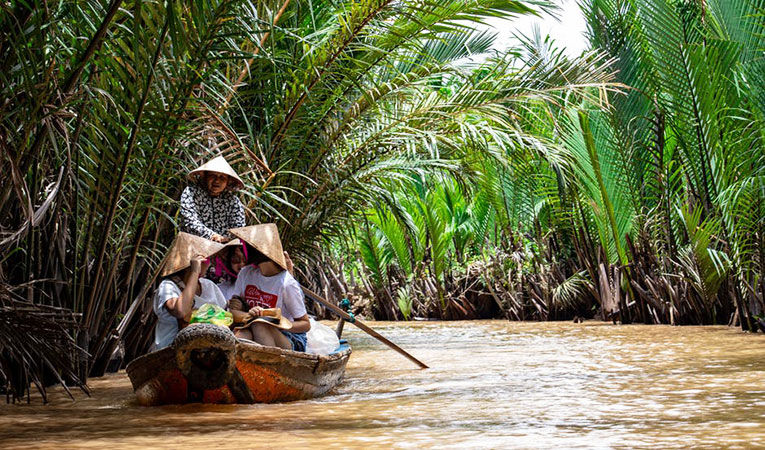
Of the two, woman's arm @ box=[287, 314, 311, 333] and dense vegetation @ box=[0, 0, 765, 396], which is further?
woman's arm @ box=[287, 314, 311, 333]

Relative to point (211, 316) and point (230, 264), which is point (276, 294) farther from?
point (211, 316)

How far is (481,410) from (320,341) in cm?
187

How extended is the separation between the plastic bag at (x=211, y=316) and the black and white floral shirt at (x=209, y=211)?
0.96 m

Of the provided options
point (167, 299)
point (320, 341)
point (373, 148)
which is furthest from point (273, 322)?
point (373, 148)

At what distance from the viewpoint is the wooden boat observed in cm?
450

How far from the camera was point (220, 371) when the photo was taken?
464 centimetres

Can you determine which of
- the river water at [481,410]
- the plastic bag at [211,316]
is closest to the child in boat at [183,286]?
the plastic bag at [211,316]

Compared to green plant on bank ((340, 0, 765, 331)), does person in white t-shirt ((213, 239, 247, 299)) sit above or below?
below

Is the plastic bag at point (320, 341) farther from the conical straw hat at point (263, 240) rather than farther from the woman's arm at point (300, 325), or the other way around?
the conical straw hat at point (263, 240)

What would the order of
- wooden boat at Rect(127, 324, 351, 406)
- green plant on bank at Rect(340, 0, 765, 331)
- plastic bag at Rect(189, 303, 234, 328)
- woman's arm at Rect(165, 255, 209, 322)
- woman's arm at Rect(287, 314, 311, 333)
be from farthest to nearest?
green plant on bank at Rect(340, 0, 765, 331) → woman's arm at Rect(287, 314, 311, 333) → woman's arm at Rect(165, 255, 209, 322) → plastic bag at Rect(189, 303, 234, 328) → wooden boat at Rect(127, 324, 351, 406)

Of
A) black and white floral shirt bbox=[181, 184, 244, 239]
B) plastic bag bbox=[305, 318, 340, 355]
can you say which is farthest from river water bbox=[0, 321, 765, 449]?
black and white floral shirt bbox=[181, 184, 244, 239]

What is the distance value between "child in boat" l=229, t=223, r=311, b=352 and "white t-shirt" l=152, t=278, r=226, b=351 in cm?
14

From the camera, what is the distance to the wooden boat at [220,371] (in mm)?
4496

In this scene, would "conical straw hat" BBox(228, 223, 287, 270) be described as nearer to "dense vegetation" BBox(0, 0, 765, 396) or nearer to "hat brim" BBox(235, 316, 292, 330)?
"hat brim" BBox(235, 316, 292, 330)
